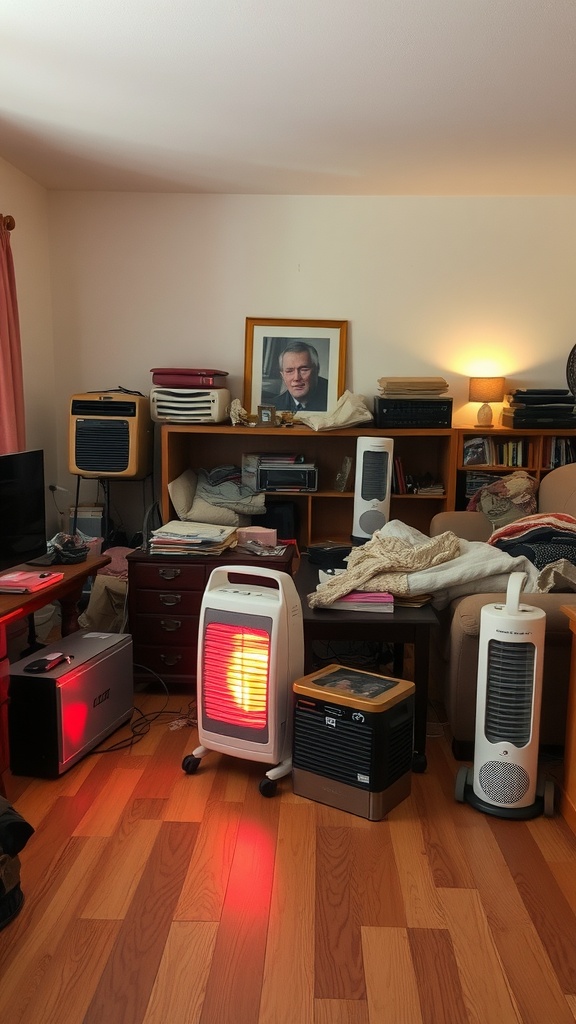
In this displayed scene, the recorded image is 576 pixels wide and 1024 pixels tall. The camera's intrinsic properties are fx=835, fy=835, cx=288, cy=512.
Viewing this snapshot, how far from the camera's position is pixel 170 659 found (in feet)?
11.8

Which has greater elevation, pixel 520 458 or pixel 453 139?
pixel 453 139

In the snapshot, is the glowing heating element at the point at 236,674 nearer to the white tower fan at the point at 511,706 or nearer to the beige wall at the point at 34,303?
the white tower fan at the point at 511,706

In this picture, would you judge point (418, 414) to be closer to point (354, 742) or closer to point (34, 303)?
point (34, 303)

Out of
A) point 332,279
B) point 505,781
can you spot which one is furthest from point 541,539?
point 332,279

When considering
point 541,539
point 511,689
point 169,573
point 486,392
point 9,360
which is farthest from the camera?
point 486,392

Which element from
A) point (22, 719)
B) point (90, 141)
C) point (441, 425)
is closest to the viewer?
point (22, 719)

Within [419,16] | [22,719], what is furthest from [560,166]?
[22,719]

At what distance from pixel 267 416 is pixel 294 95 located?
1801 millimetres

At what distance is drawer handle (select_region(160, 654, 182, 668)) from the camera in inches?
141

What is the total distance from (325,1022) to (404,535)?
2.19m

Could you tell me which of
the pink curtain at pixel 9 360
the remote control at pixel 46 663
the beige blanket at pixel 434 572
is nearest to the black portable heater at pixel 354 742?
the beige blanket at pixel 434 572

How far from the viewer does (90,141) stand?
3.96m

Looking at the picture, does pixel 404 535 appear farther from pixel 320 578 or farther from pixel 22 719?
pixel 22 719

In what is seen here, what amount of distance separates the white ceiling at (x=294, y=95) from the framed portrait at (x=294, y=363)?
78 centimetres
